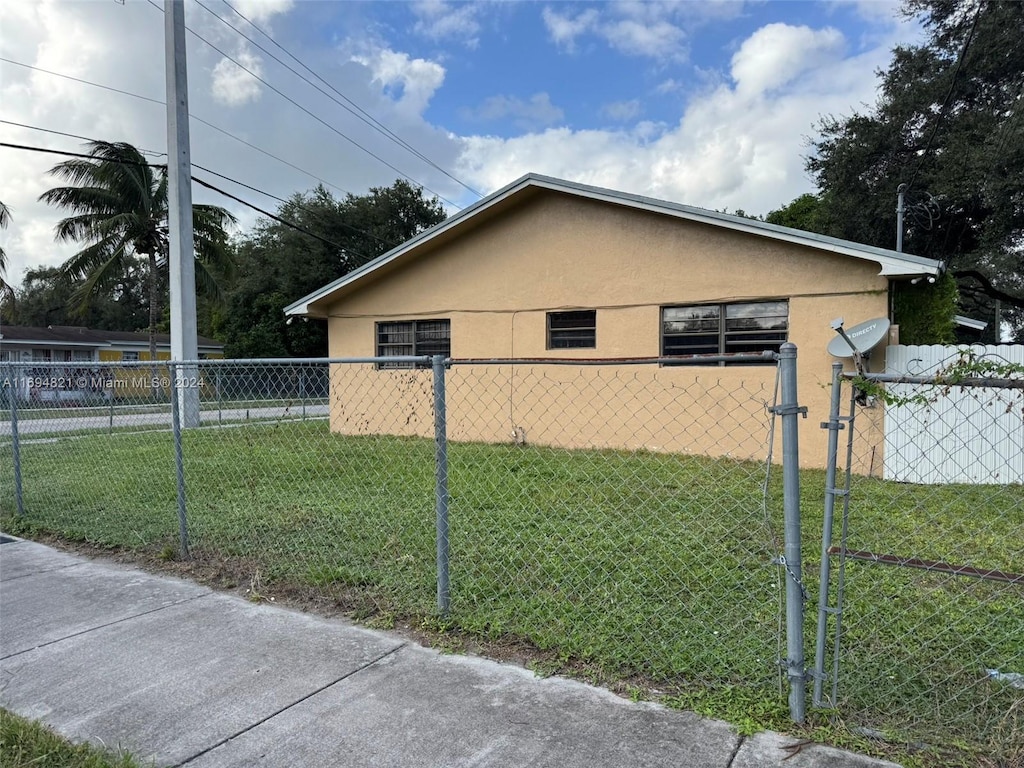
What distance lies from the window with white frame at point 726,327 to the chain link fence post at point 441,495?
6.43m

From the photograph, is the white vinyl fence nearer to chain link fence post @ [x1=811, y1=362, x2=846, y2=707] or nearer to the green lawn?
the green lawn

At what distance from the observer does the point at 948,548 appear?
471 cm

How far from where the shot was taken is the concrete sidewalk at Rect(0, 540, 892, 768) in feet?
7.56

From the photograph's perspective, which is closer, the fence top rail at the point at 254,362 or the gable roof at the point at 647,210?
the fence top rail at the point at 254,362

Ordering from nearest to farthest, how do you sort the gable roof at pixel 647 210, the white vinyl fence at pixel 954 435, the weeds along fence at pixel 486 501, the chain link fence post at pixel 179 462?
the weeds along fence at pixel 486 501 < the chain link fence post at pixel 179 462 < the white vinyl fence at pixel 954 435 < the gable roof at pixel 647 210

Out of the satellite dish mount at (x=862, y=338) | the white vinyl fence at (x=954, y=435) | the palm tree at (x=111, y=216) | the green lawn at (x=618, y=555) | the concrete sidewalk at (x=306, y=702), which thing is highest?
the palm tree at (x=111, y=216)

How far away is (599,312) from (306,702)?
792 cm

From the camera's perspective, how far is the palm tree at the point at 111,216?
1764cm

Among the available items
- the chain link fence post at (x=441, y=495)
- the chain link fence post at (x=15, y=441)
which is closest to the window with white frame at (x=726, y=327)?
the chain link fence post at (x=441, y=495)

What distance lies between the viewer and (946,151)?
1598cm

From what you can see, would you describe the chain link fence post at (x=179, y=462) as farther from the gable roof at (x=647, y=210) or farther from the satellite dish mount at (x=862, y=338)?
the gable roof at (x=647, y=210)

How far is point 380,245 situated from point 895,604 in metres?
31.3

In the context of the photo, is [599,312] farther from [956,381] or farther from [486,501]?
[956,381]

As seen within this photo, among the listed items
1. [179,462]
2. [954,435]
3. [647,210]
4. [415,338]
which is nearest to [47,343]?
[415,338]
